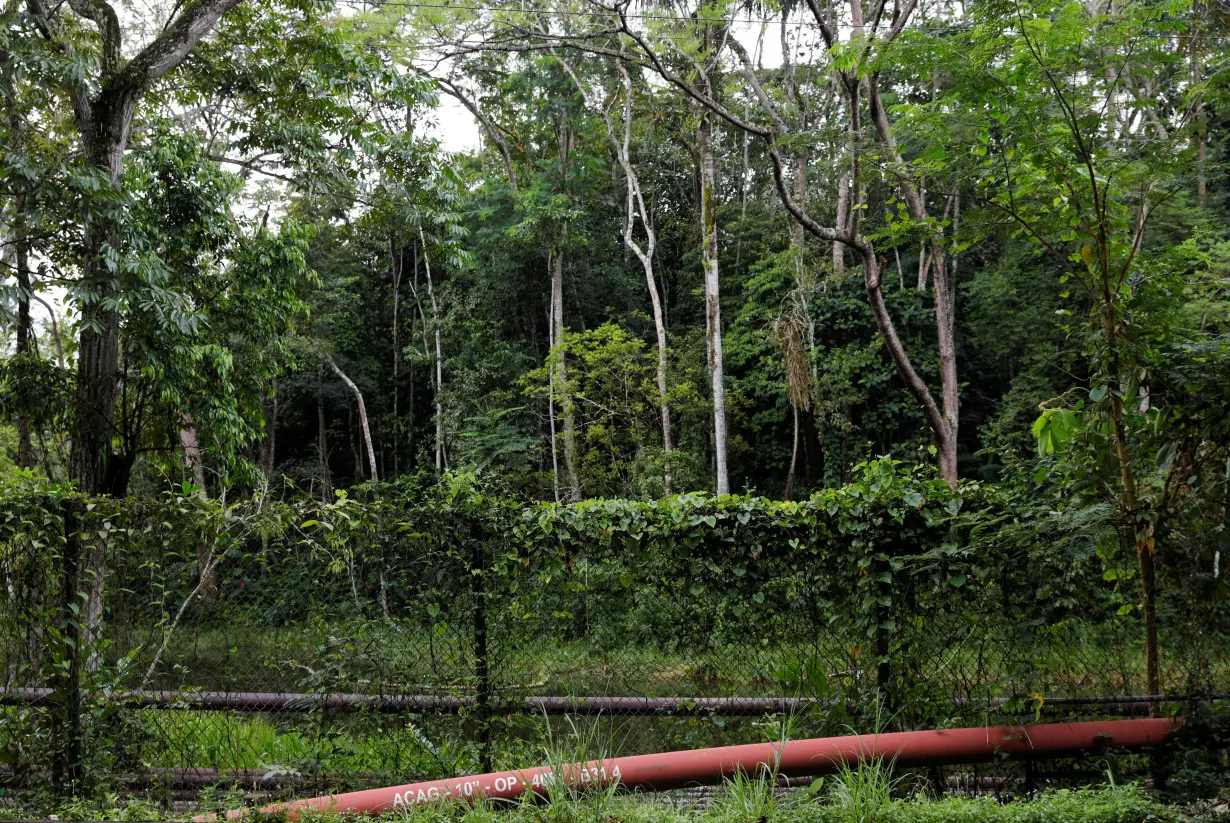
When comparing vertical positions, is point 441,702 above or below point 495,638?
below

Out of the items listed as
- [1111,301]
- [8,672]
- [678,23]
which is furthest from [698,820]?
[678,23]

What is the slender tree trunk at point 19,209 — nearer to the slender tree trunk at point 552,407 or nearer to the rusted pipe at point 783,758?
the rusted pipe at point 783,758

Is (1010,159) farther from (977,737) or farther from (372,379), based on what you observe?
(372,379)

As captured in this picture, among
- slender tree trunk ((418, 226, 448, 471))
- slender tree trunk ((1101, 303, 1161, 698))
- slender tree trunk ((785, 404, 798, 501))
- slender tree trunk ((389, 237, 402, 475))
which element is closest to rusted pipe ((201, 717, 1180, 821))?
slender tree trunk ((1101, 303, 1161, 698))

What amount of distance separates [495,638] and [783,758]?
5.89 feet

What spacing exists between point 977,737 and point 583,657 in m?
2.26

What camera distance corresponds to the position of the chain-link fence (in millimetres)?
4375

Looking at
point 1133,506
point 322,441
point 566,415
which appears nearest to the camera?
point 1133,506

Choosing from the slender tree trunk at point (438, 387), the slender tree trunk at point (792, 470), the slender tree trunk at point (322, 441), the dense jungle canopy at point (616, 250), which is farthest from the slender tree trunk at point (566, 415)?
the slender tree trunk at point (322, 441)

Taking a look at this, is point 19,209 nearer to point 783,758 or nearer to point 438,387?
point 783,758

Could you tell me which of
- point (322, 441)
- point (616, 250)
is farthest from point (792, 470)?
point (322, 441)

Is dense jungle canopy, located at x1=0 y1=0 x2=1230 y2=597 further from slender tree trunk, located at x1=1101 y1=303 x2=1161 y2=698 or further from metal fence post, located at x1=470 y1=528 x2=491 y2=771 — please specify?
metal fence post, located at x1=470 y1=528 x2=491 y2=771

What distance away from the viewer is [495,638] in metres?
4.75

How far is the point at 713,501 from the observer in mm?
4797
